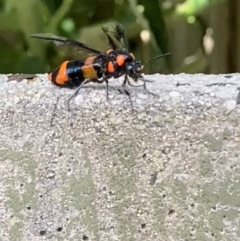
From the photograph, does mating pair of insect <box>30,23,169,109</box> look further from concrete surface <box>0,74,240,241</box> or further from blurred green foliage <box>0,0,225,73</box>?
blurred green foliage <box>0,0,225,73</box>

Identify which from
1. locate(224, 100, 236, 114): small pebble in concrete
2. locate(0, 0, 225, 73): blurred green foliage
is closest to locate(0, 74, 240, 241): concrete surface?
locate(224, 100, 236, 114): small pebble in concrete

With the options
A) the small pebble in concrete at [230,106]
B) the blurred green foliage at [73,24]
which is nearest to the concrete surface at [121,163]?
the small pebble in concrete at [230,106]

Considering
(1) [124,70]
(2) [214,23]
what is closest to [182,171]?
(1) [124,70]

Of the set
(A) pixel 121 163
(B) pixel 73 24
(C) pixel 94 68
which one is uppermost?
(B) pixel 73 24

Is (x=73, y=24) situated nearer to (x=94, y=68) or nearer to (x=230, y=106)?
(x=94, y=68)

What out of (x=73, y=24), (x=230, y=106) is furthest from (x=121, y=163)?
(x=73, y=24)

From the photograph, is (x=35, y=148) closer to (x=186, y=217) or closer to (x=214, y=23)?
(x=186, y=217)

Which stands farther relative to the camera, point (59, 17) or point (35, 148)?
point (59, 17)
